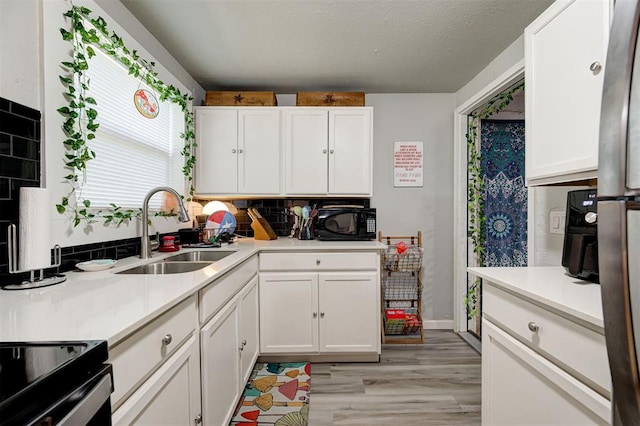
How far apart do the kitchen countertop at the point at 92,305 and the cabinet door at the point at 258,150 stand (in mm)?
1394

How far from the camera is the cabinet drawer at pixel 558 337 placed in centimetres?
83

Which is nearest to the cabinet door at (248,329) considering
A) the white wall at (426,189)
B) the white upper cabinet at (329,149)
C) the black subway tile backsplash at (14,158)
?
the white upper cabinet at (329,149)

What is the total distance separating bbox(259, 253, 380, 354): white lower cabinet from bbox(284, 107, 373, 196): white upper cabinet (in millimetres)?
672

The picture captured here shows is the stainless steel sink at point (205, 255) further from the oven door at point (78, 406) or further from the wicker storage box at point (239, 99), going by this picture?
the oven door at point (78, 406)

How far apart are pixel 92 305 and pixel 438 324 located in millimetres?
2989

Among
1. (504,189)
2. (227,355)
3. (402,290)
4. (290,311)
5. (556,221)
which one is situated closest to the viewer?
(227,355)

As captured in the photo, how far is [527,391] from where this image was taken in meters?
1.11

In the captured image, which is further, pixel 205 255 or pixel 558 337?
pixel 205 255

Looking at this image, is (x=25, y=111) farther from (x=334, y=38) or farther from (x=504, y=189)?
(x=504, y=189)

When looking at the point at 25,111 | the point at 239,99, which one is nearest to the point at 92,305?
the point at 25,111

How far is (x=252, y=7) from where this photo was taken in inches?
70.5

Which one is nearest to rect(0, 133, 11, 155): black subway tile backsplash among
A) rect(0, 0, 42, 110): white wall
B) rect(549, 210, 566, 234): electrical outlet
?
rect(0, 0, 42, 110): white wall

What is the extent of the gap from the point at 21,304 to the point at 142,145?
1.35m

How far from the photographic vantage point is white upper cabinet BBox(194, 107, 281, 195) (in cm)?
274
